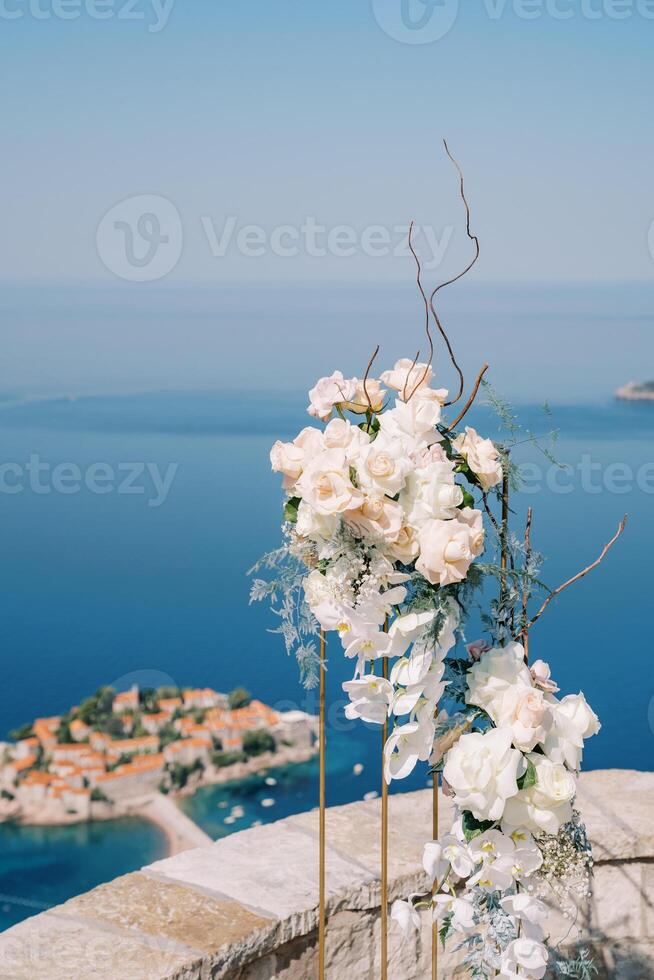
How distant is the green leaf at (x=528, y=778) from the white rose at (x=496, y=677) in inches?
2.1

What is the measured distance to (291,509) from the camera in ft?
3.89

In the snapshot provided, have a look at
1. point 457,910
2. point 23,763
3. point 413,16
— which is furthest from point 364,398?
point 23,763

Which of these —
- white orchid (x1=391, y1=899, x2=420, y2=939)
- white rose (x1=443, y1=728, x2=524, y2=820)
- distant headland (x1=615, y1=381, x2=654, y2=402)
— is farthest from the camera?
distant headland (x1=615, y1=381, x2=654, y2=402)

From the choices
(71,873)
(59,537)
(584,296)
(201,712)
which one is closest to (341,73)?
(584,296)

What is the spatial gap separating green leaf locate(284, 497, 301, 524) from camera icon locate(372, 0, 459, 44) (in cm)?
237

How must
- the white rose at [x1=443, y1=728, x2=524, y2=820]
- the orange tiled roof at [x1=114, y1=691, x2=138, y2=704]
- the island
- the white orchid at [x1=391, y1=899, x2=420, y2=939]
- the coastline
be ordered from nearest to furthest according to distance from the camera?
the white rose at [x1=443, y1=728, x2=524, y2=820] → the white orchid at [x1=391, y1=899, x2=420, y2=939] → the coastline → the island → the orange tiled roof at [x1=114, y1=691, x2=138, y2=704]

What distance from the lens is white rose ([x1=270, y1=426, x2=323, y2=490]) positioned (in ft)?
3.72

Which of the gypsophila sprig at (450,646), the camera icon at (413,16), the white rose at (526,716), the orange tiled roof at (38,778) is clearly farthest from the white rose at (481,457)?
the orange tiled roof at (38,778)

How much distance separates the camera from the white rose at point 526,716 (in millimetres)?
1043

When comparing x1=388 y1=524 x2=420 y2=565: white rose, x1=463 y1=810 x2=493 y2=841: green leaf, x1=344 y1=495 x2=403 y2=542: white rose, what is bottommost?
x1=463 y1=810 x2=493 y2=841: green leaf

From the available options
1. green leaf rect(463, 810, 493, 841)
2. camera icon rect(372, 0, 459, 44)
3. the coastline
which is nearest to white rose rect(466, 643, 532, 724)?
green leaf rect(463, 810, 493, 841)

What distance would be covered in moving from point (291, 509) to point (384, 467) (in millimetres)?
164

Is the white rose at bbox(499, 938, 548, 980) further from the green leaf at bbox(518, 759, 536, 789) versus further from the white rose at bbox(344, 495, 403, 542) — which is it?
the white rose at bbox(344, 495, 403, 542)

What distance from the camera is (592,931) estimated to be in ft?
5.02
